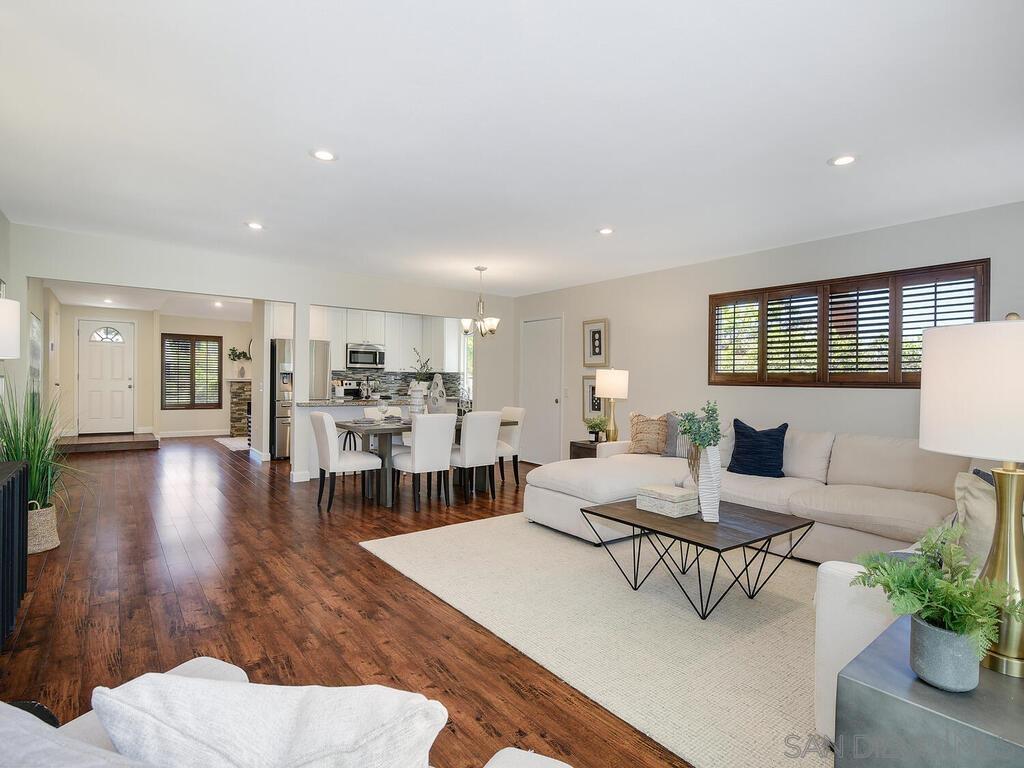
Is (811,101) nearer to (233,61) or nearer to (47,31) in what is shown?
(233,61)

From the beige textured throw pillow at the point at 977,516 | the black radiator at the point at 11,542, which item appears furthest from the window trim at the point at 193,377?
the beige textured throw pillow at the point at 977,516

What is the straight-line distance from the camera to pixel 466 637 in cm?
264

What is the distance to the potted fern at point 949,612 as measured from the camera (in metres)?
1.18

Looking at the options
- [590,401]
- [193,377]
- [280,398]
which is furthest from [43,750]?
[193,377]

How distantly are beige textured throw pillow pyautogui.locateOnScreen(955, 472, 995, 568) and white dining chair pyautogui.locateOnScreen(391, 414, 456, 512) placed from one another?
390 centimetres

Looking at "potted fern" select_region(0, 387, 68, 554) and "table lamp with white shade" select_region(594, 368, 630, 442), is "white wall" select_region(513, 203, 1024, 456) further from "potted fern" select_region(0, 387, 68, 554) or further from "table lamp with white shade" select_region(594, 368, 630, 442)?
"potted fern" select_region(0, 387, 68, 554)

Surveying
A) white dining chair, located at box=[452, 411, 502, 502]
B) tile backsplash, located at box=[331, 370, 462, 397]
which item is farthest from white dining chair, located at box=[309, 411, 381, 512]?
tile backsplash, located at box=[331, 370, 462, 397]

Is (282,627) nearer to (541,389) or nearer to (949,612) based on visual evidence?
(949,612)

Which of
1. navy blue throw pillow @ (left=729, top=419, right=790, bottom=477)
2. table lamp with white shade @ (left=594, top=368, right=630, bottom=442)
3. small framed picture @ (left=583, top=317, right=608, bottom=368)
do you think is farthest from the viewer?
small framed picture @ (left=583, top=317, right=608, bottom=368)

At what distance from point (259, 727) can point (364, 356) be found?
755 cm

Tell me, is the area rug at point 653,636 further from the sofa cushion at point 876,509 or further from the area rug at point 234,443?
the area rug at point 234,443

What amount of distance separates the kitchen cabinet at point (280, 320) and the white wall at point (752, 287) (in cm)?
357

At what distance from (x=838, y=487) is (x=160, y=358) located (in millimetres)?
11147

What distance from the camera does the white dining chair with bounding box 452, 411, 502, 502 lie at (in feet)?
17.6
